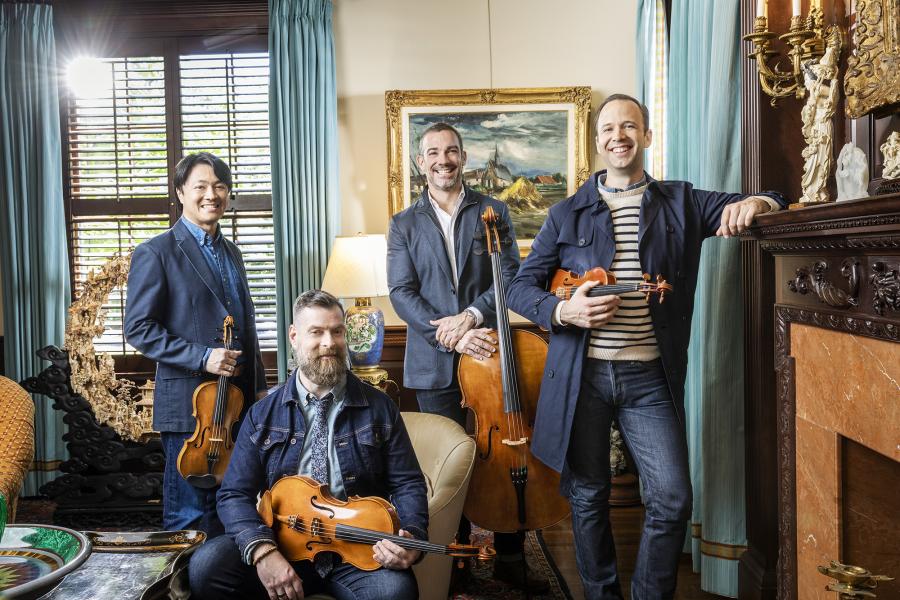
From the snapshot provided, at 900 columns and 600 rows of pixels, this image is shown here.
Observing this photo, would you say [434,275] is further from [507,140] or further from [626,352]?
[507,140]

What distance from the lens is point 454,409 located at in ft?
8.89

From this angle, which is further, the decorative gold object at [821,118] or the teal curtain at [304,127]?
the teal curtain at [304,127]

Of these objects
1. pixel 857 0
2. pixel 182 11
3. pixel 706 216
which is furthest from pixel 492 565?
pixel 182 11

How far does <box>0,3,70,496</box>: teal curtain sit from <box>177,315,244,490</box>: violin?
7.74 ft

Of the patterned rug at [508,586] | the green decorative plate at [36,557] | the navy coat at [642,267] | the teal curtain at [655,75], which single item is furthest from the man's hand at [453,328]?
the teal curtain at [655,75]

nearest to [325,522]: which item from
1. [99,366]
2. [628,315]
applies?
[628,315]

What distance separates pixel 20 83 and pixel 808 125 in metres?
4.03

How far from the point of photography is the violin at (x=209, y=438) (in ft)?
7.62

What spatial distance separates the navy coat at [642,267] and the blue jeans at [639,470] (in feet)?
0.16

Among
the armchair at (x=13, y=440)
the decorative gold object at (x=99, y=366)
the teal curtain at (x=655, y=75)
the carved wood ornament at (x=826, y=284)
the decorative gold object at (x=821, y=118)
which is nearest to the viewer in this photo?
the carved wood ornament at (x=826, y=284)

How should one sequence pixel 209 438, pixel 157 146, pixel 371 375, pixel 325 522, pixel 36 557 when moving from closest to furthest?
pixel 36 557 < pixel 325 522 < pixel 209 438 < pixel 371 375 < pixel 157 146

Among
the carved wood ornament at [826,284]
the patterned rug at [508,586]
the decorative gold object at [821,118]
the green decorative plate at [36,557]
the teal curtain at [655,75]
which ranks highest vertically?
the teal curtain at [655,75]

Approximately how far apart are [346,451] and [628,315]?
2.79 ft

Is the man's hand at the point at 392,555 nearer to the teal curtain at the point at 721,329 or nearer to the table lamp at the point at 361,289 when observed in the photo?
the teal curtain at the point at 721,329
